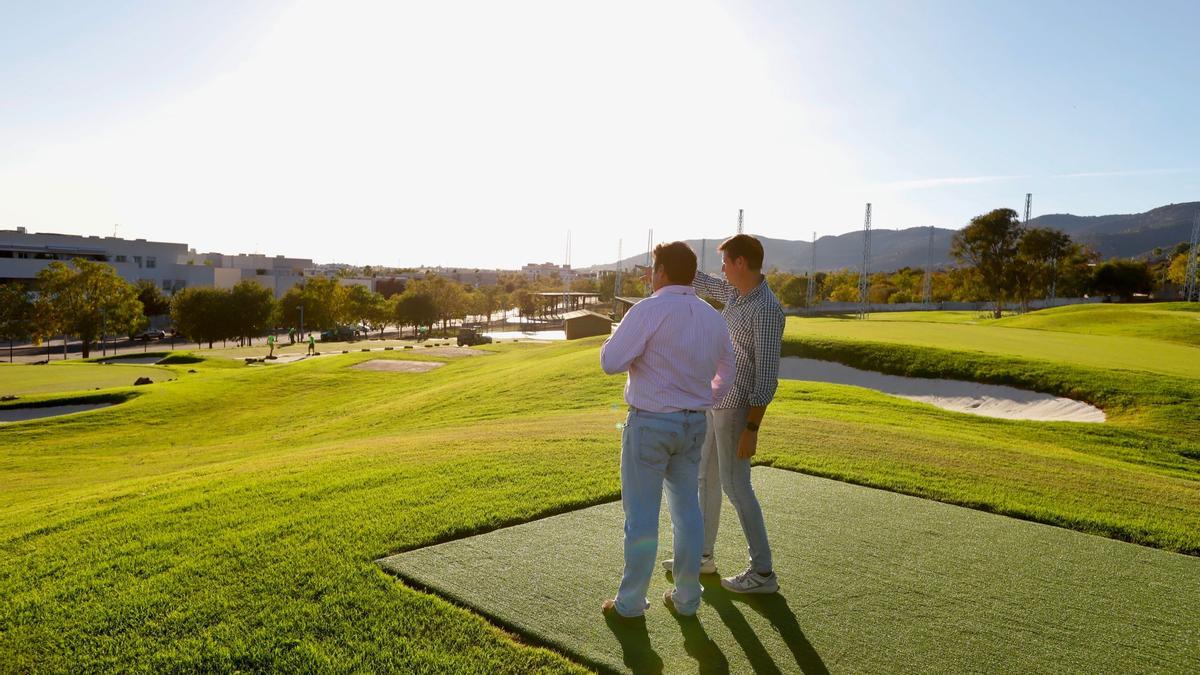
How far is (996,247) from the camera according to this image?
222ft

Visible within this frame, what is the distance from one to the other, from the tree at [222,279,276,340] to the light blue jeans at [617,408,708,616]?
75.0m

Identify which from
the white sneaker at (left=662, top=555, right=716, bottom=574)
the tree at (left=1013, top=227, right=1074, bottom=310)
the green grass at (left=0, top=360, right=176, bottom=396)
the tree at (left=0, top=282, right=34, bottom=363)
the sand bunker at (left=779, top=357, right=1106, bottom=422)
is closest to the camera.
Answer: the white sneaker at (left=662, top=555, right=716, bottom=574)

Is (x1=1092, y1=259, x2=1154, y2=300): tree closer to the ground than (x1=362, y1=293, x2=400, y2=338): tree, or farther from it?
farther from it

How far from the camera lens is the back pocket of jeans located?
401 centimetres

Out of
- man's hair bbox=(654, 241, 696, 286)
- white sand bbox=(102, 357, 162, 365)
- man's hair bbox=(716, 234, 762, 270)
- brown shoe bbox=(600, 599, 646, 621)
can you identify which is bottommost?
white sand bbox=(102, 357, 162, 365)

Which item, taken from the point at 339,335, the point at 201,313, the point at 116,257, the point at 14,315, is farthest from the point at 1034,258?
the point at 116,257

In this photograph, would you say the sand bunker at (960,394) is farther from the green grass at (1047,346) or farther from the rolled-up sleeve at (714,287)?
the rolled-up sleeve at (714,287)

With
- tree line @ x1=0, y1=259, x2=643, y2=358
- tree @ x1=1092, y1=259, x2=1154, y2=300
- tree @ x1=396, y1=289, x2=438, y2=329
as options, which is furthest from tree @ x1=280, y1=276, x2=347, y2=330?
tree @ x1=1092, y1=259, x2=1154, y2=300

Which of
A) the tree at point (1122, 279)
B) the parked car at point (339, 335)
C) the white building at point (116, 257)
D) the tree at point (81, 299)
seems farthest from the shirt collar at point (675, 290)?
the white building at point (116, 257)

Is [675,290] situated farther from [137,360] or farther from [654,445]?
[137,360]

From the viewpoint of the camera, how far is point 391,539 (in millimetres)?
5520

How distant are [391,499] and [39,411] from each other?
81.8 ft

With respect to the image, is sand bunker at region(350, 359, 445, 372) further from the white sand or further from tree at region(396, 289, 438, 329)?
tree at region(396, 289, 438, 329)

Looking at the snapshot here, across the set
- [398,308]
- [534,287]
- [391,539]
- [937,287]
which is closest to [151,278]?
[398,308]
